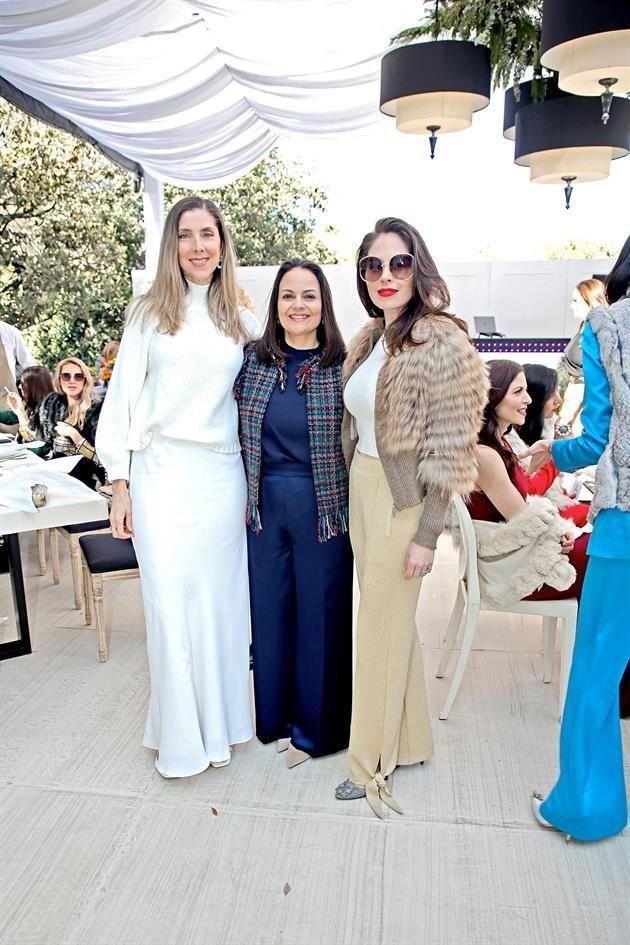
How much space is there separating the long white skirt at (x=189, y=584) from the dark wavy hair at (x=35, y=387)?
9.58 ft

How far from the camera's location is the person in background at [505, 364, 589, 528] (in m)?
3.18

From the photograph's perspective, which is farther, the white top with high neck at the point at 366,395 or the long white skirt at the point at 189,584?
the long white skirt at the point at 189,584

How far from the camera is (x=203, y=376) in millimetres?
2375

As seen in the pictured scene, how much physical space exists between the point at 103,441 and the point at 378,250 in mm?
1031

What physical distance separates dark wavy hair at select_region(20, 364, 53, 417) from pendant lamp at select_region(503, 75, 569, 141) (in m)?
3.48

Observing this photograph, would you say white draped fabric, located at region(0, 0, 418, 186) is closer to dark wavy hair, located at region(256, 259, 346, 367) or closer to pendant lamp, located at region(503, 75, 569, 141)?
pendant lamp, located at region(503, 75, 569, 141)

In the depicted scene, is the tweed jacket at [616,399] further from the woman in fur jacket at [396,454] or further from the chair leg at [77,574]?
the chair leg at [77,574]

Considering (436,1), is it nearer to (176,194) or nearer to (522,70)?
(522,70)

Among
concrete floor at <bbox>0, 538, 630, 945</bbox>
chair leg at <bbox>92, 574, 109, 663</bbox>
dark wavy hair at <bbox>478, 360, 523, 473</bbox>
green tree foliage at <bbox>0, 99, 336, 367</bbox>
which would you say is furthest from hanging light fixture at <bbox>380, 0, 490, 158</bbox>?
green tree foliage at <bbox>0, 99, 336, 367</bbox>

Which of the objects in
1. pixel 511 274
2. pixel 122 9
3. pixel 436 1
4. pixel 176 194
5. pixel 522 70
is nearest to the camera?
pixel 122 9

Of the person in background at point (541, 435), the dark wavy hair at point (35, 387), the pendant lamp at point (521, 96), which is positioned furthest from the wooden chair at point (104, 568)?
the pendant lamp at point (521, 96)

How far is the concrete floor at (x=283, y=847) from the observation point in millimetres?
1904

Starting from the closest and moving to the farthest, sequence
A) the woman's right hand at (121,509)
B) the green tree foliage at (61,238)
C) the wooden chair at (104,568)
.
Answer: the woman's right hand at (121,509) → the wooden chair at (104,568) → the green tree foliage at (61,238)

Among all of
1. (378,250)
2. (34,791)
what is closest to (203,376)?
(378,250)
